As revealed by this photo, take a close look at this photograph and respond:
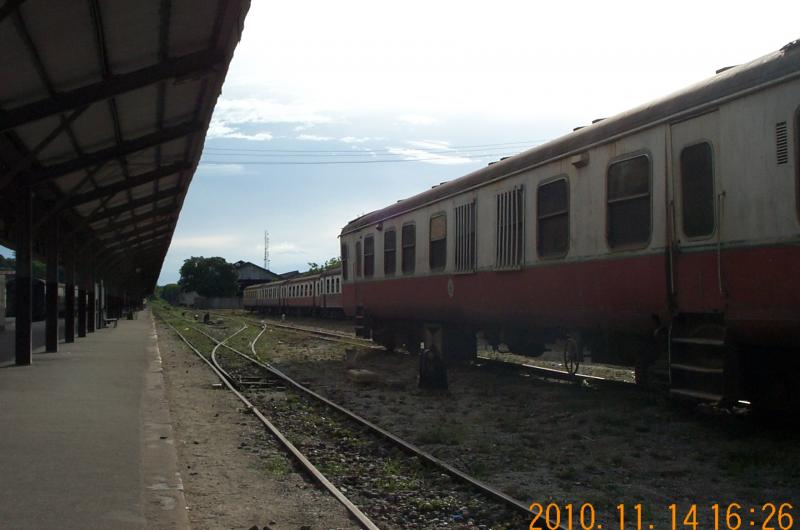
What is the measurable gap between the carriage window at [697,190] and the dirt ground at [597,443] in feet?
6.61

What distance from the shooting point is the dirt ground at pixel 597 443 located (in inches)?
227

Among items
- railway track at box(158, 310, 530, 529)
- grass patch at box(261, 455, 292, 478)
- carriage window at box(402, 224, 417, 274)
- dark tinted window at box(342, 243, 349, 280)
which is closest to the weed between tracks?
railway track at box(158, 310, 530, 529)

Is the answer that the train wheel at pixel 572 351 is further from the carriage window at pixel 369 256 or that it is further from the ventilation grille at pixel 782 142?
the carriage window at pixel 369 256

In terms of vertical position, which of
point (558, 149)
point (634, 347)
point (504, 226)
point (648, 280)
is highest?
point (558, 149)

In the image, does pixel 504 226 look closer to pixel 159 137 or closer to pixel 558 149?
pixel 558 149

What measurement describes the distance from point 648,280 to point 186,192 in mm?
15822

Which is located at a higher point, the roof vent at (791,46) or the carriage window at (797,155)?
the roof vent at (791,46)

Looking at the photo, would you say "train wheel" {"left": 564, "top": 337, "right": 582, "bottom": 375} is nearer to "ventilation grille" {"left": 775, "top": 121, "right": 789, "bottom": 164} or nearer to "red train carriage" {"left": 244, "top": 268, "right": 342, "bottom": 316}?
"ventilation grille" {"left": 775, "top": 121, "right": 789, "bottom": 164}

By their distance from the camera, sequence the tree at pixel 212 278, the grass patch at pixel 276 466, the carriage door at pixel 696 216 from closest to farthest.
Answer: the grass patch at pixel 276 466 → the carriage door at pixel 696 216 → the tree at pixel 212 278

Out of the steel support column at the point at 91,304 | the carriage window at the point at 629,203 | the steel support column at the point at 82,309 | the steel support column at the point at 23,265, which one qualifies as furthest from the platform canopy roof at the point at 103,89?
the steel support column at the point at 91,304

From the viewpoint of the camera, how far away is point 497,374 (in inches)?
Answer: 536

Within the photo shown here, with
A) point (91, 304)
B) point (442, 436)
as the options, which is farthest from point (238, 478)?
point (91, 304)

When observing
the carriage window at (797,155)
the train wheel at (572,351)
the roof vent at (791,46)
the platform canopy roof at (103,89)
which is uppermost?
the platform canopy roof at (103,89)

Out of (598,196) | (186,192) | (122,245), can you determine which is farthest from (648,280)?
(122,245)
